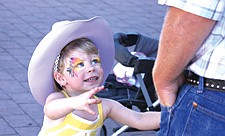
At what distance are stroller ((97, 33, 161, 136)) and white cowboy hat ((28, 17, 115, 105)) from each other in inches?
42.4

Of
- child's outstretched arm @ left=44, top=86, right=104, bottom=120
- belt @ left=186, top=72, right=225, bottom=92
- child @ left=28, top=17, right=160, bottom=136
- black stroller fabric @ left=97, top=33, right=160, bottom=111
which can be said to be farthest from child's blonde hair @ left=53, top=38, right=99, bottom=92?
black stroller fabric @ left=97, top=33, right=160, bottom=111

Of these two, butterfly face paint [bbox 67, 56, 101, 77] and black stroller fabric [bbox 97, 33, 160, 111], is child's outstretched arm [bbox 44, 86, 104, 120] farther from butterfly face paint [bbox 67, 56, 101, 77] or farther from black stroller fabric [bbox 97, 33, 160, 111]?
black stroller fabric [bbox 97, 33, 160, 111]

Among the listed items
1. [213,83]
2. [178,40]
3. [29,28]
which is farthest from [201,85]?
[29,28]

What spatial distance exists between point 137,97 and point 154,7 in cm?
554

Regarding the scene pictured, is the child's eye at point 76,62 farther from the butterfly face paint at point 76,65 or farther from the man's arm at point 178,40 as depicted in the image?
the man's arm at point 178,40

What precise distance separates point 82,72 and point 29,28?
16.3ft

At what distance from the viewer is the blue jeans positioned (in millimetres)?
2439

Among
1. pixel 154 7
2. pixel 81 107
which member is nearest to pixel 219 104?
pixel 81 107

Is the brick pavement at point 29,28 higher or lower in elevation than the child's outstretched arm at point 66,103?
lower

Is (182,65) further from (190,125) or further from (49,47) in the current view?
(49,47)

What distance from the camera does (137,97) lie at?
190 inches

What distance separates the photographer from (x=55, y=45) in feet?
10.6

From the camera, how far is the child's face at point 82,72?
3.21 meters

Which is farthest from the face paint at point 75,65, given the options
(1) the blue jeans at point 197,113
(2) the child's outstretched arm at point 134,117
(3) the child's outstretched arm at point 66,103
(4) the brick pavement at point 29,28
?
(4) the brick pavement at point 29,28
